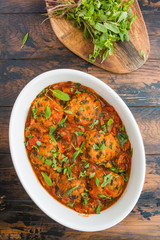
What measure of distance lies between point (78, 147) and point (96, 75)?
870mm

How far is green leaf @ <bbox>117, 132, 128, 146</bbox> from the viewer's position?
2.28 meters

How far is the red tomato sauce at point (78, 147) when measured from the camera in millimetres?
2225

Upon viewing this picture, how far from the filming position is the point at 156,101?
2625 millimetres

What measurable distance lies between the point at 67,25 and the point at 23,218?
2.31 meters

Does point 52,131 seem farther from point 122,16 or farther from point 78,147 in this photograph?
point 122,16

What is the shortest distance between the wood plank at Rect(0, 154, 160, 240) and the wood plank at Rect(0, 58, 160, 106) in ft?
2.44

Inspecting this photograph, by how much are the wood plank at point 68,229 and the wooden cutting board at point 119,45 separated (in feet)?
3.69

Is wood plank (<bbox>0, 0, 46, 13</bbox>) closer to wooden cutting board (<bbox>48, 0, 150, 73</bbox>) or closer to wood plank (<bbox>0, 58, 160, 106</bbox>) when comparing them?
wooden cutting board (<bbox>48, 0, 150, 73</bbox>)

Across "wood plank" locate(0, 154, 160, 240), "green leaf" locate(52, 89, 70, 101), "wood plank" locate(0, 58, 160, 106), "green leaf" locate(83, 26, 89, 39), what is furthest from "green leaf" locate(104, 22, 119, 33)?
"wood plank" locate(0, 154, 160, 240)

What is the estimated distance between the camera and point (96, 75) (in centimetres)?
256

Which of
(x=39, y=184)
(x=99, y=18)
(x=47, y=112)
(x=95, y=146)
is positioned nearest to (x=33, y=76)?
(x=47, y=112)

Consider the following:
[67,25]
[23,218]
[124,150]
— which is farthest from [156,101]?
[23,218]

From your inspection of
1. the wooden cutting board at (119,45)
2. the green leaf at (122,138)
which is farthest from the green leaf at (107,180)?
the wooden cutting board at (119,45)

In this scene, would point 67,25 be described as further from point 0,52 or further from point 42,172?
point 42,172
